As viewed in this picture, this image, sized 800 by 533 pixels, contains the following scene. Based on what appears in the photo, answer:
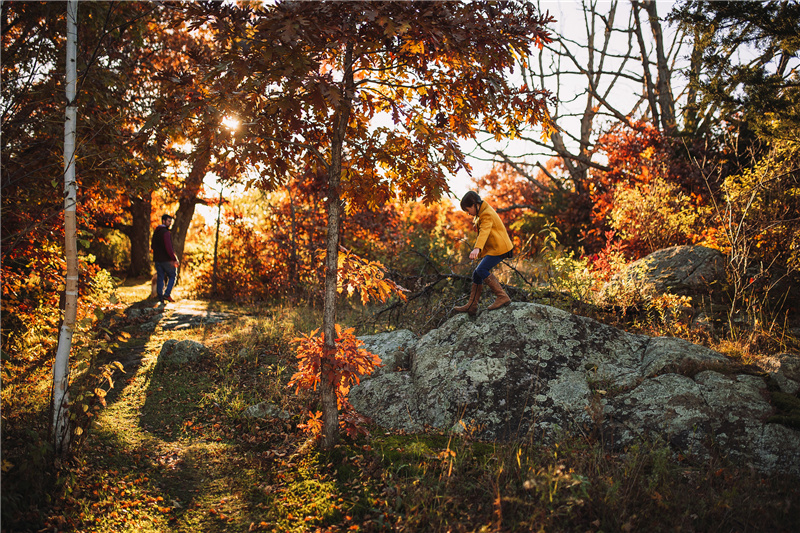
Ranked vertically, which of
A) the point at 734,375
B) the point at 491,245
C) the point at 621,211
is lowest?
the point at 734,375

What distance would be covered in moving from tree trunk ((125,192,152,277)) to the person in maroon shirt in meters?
4.89

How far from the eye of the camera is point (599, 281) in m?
6.93

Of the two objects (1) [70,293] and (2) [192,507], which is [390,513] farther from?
(1) [70,293]

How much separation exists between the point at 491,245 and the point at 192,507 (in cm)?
380

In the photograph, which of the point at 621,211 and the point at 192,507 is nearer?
the point at 192,507

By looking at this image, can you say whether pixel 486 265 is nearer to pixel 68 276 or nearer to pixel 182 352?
pixel 68 276

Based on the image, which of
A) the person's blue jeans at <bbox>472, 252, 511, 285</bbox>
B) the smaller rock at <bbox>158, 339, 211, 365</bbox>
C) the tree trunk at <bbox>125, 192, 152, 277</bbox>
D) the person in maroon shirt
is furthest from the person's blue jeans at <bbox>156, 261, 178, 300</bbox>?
the person's blue jeans at <bbox>472, 252, 511, 285</bbox>

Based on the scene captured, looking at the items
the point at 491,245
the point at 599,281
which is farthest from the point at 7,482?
the point at 599,281

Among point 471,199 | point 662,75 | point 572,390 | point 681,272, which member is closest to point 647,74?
point 662,75

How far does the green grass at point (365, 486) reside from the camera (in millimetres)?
2746

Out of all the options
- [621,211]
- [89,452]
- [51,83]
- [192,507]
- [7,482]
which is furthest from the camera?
[621,211]

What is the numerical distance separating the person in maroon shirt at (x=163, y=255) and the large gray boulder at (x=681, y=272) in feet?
28.8

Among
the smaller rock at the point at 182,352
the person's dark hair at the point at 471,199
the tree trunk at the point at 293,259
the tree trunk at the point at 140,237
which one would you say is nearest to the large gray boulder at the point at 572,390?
the person's dark hair at the point at 471,199

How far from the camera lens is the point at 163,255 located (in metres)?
9.75
